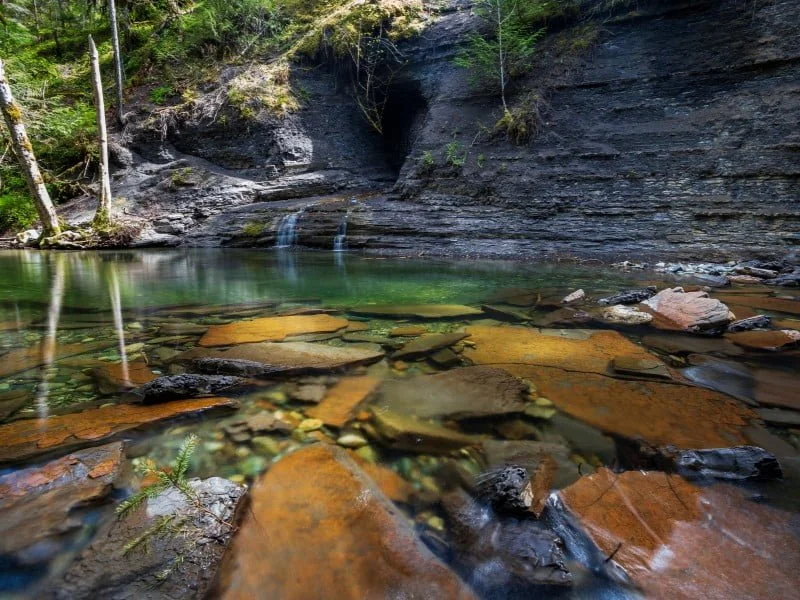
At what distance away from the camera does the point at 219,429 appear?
1996mm

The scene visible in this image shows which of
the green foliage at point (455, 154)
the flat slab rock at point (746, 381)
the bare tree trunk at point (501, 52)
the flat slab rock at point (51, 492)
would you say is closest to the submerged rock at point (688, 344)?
the flat slab rock at point (746, 381)

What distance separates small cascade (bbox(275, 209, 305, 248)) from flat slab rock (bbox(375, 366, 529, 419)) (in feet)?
36.7

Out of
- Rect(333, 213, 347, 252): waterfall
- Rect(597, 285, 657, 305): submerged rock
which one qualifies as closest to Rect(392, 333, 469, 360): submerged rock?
Rect(597, 285, 657, 305): submerged rock

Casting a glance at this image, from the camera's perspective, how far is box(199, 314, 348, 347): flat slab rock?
336 cm

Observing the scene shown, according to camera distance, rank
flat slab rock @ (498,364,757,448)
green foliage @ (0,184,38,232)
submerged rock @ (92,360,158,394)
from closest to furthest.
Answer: flat slab rock @ (498,364,757,448)
submerged rock @ (92,360,158,394)
green foliage @ (0,184,38,232)

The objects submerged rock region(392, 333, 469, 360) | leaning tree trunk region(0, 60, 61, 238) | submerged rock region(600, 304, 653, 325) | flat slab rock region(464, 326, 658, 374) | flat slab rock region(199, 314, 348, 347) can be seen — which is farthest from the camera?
leaning tree trunk region(0, 60, 61, 238)

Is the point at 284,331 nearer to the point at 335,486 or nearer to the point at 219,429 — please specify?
the point at 219,429

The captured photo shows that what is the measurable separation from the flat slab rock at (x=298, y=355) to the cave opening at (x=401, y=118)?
1480 centimetres

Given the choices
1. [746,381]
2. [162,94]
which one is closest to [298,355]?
[746,381]

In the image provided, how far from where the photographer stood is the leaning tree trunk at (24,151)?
10.6 m

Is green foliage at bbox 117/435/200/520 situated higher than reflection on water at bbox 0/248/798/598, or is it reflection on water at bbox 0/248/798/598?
green foliage at bbox 117/435/200/520

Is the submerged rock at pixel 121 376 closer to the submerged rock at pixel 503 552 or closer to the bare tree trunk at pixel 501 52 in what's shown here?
the submerged rock at pixel 503 552

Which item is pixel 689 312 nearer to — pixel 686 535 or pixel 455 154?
pixel 686 535

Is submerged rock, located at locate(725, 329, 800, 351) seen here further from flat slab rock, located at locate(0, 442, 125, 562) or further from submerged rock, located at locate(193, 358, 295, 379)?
flat slab rock, located at locate(0, 442, 125, 562)
